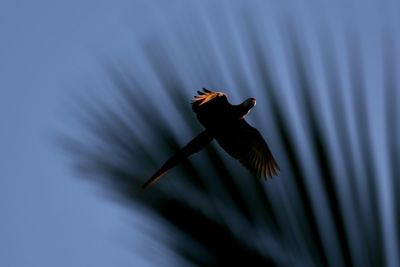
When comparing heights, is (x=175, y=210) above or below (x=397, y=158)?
below

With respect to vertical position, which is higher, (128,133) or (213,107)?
(213,107)

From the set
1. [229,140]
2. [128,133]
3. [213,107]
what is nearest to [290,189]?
[128,133]

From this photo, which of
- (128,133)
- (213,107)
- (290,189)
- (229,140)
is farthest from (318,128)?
(213,107)

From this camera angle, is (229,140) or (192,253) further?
(229,140)

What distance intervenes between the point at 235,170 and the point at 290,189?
119 mm

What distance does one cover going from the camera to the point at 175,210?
1.97 ft

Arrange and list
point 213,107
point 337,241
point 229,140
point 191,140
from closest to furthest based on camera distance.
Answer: point 337,241 < point 191,140 < point 229,140 < point 213,107

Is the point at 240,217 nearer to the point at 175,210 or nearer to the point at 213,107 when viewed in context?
the point at 175,210

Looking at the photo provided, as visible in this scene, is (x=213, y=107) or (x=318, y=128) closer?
(x=318, y=128)

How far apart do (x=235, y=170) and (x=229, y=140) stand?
1825 mm

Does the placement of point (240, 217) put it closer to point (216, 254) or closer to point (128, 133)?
point (216, 254)

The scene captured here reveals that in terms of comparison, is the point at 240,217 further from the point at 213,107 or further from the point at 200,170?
the point at 213,107

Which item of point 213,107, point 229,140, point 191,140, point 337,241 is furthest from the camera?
point 213,107

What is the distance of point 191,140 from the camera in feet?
2.02
